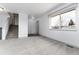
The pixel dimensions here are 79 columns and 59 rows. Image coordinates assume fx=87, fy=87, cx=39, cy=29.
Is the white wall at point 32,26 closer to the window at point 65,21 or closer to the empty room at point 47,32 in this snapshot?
the empty room at point 47,32

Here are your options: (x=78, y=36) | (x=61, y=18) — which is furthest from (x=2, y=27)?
(x=78, y=36)

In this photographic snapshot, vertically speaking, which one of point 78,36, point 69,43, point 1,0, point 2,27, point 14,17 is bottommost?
point 69,43

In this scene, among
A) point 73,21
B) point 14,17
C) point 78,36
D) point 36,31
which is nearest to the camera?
point 78,36

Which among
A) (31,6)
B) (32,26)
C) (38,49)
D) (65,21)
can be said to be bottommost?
(38,49)

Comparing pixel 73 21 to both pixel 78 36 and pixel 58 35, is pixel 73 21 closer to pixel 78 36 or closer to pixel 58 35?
pixel 78 36

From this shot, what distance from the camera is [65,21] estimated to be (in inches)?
221

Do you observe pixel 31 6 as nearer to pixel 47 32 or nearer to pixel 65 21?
pixel 65 21

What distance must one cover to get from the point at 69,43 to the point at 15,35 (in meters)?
5.72

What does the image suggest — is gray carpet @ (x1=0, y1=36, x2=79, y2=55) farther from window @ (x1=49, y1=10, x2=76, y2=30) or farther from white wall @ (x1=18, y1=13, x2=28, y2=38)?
white wall @ (x1=18, y1=13, x2=28, y2=38)

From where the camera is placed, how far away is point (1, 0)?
183 centimetres

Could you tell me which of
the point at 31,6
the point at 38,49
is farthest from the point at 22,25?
the point at 38,49

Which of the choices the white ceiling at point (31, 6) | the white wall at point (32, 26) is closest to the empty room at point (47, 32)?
the white ceiling at point (31, 6)

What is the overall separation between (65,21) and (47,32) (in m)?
2.77

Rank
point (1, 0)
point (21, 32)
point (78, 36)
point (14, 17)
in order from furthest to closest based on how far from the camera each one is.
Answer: point (14, 17), point (21, 32), point (78, 36), point (1, 0)
